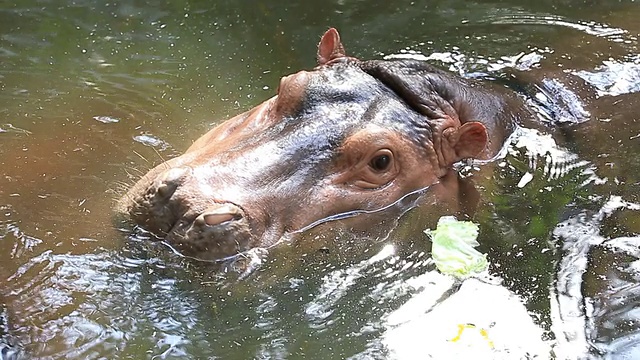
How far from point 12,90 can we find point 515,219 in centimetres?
378

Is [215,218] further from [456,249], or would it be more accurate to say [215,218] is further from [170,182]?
[456,249]

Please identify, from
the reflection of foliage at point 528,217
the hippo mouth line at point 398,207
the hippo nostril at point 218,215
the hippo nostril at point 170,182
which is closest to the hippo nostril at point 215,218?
the hippo nostril at point 218,215

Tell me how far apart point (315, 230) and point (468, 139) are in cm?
112

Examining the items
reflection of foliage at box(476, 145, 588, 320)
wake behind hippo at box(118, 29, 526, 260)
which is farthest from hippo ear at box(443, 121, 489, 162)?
reflection of foliage at box(476, 145, 588, 320)

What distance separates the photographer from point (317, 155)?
165 inches

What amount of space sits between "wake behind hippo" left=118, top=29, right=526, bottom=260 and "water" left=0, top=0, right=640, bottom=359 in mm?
170

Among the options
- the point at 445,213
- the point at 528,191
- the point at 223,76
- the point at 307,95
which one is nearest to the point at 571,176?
the point at 528,191

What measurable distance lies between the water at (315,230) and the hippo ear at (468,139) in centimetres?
21

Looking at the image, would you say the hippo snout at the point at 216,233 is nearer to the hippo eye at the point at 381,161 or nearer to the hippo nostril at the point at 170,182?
the hippo nostril at the point at 170,182

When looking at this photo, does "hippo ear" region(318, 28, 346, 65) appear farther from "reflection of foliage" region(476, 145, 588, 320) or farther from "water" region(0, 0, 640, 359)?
"reflection of foliage" region(476, 145, 588, 320)

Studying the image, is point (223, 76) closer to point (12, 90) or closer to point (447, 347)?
point (12, 90)

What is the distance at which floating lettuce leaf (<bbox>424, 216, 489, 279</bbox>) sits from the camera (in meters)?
4.23

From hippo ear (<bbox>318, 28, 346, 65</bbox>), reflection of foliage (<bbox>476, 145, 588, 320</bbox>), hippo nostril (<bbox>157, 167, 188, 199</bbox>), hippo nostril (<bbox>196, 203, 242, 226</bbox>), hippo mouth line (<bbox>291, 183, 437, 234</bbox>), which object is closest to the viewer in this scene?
hippo nostril (<bbox>196, 203, 242, 226</bbox>)

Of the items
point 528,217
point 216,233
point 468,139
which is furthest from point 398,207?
point 216,233
